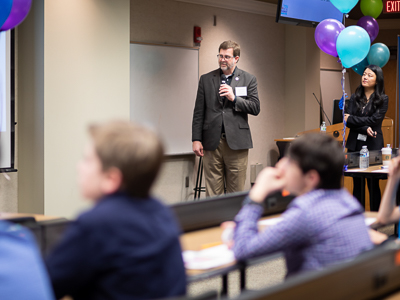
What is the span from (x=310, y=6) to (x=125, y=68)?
211 cm

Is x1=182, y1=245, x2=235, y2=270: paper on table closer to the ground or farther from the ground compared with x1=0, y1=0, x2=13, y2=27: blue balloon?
closer to the ground

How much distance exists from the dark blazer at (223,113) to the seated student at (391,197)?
2391 millimetres

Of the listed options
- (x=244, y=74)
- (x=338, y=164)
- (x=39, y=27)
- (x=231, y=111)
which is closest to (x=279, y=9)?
(x=244, y=74)

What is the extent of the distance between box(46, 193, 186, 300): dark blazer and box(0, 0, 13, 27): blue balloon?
2436 mm

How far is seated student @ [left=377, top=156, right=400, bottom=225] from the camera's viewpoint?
1975mm

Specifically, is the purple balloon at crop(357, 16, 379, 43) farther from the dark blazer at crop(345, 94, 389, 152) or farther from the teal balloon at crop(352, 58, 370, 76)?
the dark blazer at crop(345, 94, 389, 152)

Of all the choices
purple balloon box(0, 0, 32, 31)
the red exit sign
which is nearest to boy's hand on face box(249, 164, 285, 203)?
purple balloon box(0, 0, 32, 31)

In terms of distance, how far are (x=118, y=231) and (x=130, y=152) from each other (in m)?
0.16

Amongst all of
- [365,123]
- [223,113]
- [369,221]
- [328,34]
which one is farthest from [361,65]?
[369,221]

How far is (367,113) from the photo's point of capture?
4.81 metres

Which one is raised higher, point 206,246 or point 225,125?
point 225,125

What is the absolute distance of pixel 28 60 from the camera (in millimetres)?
3998

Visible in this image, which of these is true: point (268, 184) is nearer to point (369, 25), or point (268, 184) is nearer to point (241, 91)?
point (241, 91)

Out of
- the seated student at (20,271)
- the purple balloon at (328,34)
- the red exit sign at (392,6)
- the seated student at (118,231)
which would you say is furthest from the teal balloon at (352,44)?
the seated student at (20,271)
